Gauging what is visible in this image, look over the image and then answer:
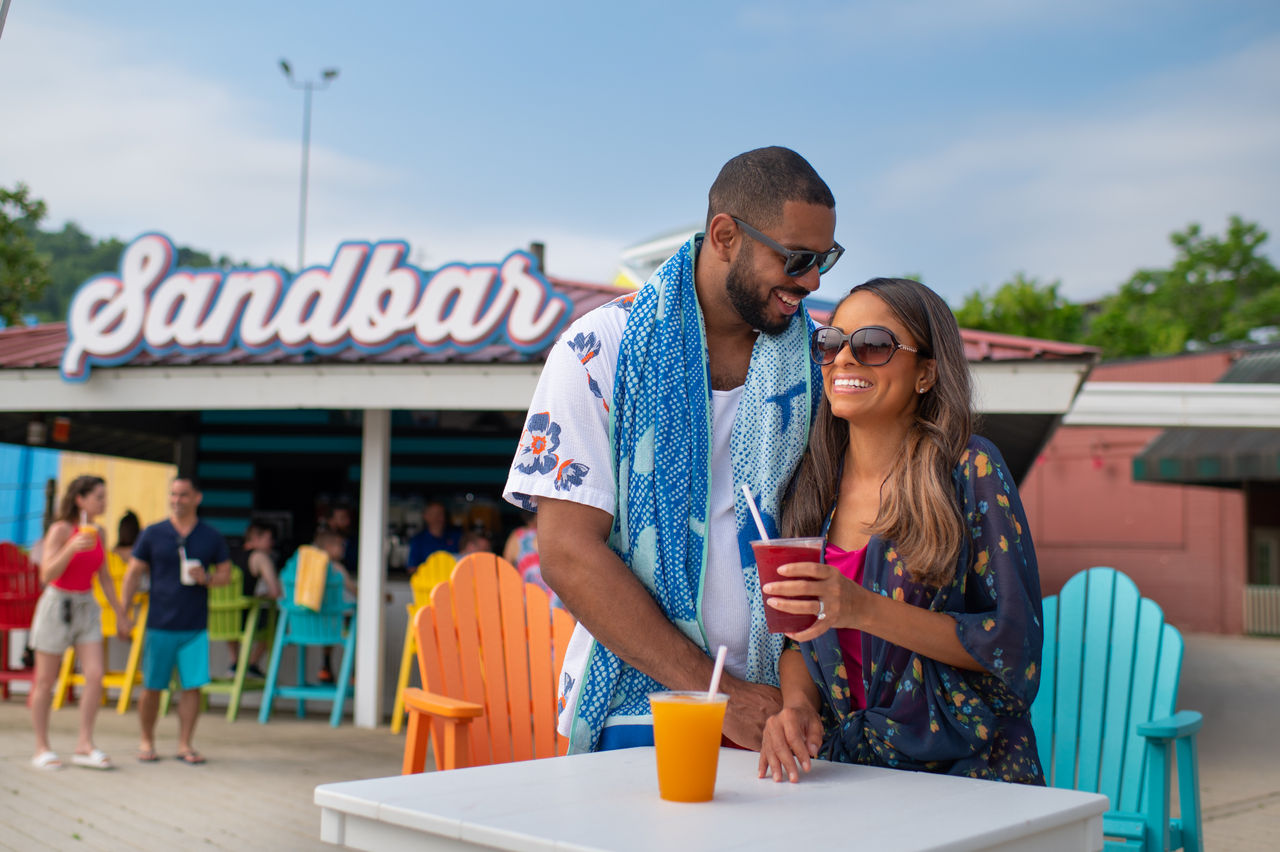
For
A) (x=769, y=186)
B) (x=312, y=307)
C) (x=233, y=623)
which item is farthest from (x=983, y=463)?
(x=233, y=623)

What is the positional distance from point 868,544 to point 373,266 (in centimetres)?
700

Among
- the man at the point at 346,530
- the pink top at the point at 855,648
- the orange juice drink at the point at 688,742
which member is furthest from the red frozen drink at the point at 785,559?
the man at the point at 346,530

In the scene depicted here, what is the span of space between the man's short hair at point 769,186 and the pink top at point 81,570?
21.4 feet

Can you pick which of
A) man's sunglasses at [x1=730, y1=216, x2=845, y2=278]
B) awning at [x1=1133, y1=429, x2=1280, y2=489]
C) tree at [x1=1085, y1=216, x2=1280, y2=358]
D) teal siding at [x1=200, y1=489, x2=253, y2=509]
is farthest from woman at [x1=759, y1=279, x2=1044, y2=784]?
tree at [x1=1085, y1=216, x2=1280, y2=358]

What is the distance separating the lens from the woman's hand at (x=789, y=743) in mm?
1736

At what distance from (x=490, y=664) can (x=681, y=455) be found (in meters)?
1.49

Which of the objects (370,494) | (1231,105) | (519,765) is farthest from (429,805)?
(1231,105)

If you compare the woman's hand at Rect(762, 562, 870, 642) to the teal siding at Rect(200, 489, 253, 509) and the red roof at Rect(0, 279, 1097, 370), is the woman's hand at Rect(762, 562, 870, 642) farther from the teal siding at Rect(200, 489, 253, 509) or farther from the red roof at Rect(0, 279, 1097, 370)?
the teal siding at Rect(200, 489, 253, 509)

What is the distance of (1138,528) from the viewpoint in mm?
24141

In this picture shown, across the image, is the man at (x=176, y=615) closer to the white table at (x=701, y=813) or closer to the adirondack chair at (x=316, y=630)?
the adirondack chair at (x=316, y=630)

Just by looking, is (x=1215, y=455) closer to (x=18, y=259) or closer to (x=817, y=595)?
(x=817, y=595)

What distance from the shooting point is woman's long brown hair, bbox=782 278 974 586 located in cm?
184

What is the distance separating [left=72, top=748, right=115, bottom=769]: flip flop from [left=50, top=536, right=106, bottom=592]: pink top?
112cm

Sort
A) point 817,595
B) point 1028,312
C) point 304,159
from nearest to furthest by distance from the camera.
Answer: point 817,595 < point 1028,312 < point 304,159
